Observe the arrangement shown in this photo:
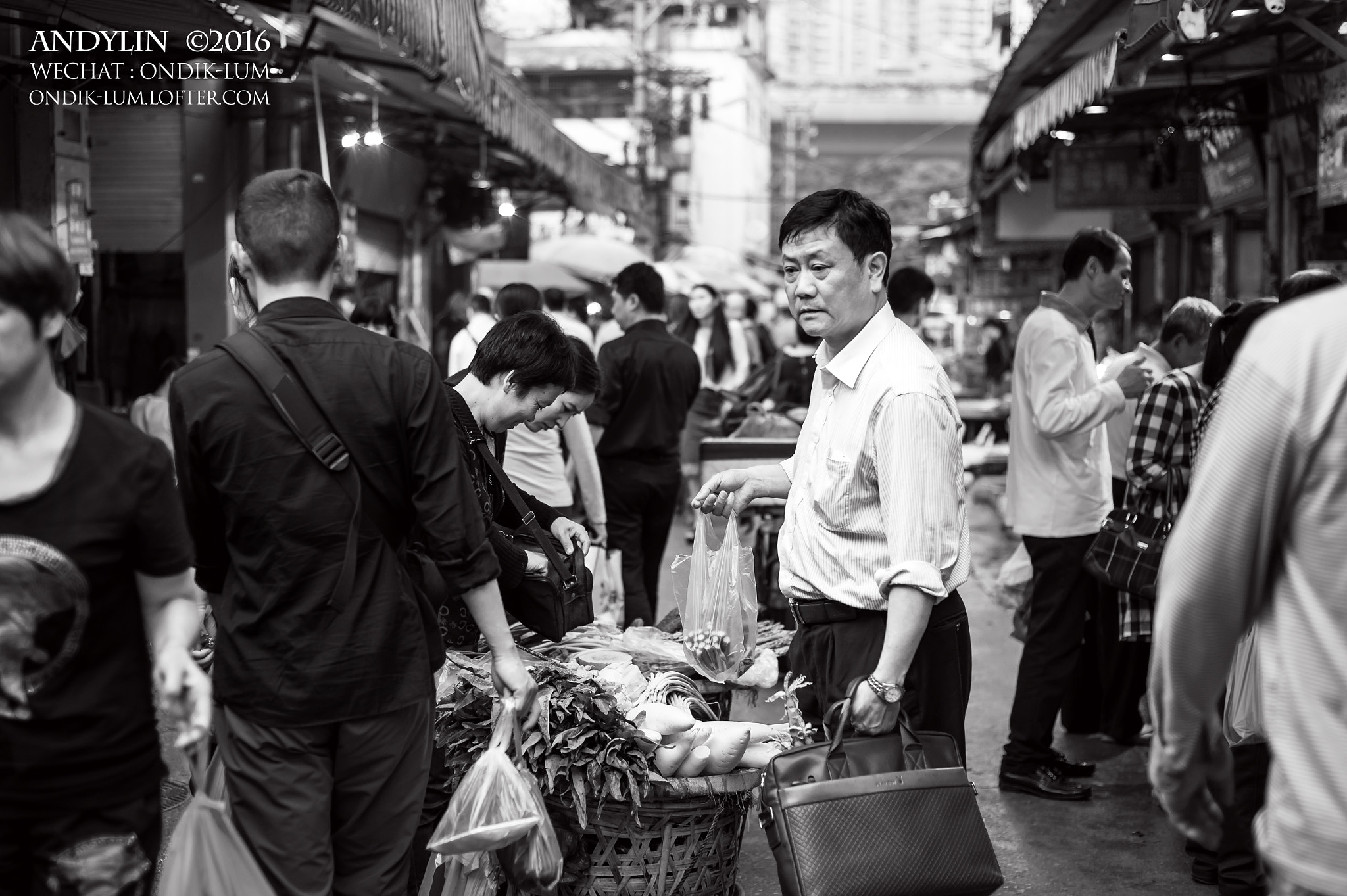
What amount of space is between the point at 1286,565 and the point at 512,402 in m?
2.73

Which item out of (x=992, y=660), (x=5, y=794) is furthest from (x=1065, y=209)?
(x=5, y=794)

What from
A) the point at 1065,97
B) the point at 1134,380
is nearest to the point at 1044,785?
the point at 1134,380

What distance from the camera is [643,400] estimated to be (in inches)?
310

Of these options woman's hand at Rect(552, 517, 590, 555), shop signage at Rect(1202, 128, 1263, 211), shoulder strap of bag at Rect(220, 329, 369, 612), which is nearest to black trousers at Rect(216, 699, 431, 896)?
shoulder strap of bag at Rect(220, 329, 369, 612)

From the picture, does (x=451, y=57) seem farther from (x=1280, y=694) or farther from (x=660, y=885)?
(x=1280, y=694)

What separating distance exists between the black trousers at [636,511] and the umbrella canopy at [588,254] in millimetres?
8432

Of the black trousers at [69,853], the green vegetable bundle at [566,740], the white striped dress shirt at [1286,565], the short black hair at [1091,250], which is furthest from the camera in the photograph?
the short black hair at [1091,250]

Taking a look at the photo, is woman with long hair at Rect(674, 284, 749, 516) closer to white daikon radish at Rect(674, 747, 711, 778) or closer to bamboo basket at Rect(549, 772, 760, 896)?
bamboo basket at Rect(549, 772, 760, 896)

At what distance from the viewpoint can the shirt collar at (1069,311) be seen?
558 cm

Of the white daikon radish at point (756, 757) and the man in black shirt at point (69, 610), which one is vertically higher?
the man in black shirt at point (69, 610)

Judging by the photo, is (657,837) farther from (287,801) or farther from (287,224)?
(287,224)

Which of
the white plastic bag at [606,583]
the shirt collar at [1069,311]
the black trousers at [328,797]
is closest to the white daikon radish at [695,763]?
the black trousers at [328,797]

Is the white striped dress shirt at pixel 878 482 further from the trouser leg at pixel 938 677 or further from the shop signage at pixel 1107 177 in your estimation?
the shop signage at pixel 1107 177

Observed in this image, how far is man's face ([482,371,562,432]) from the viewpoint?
4.30 metres
